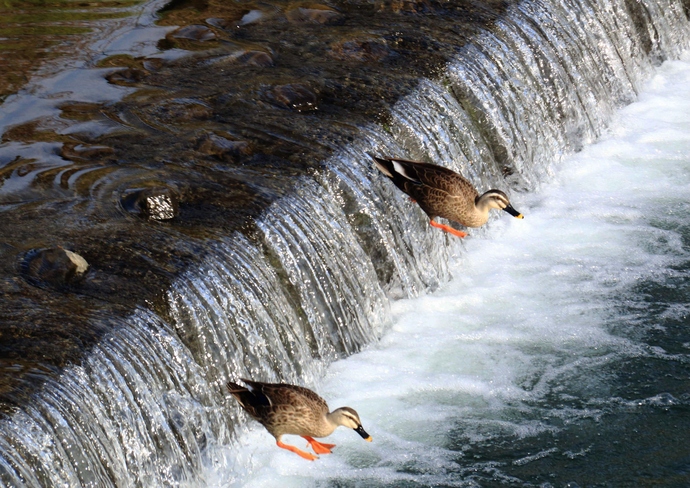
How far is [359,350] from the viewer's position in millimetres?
6934

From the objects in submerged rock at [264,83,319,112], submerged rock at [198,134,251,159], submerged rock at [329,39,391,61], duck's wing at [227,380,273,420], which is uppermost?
submerged rock at [329,39,391,61]

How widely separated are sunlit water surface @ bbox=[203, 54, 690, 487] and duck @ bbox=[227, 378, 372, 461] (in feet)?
1.43

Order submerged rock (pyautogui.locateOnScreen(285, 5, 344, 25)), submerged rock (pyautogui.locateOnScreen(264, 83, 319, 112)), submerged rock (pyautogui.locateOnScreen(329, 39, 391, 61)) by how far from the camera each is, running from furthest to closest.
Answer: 1. submerged rock (pyautogui.locateOnScreen(285, 5, 344, 25))
2. submerged rock (pyautogui.locateOnScreen(329, 39, 391, 61))
3. submerged rock (pyautogui.locateOnScreen(264, 83, 319, 112))

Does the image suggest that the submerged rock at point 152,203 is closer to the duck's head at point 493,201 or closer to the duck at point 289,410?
the duck at point 289,410

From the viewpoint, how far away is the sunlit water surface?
5828 mm

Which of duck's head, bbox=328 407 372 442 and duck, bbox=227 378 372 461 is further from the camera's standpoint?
duck's head, bbox=328 407 372 442

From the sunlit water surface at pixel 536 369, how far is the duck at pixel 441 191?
84 centimetres

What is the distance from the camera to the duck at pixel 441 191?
6.69 metres

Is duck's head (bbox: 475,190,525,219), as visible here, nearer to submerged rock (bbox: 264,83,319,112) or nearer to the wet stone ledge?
the wet stone ledge

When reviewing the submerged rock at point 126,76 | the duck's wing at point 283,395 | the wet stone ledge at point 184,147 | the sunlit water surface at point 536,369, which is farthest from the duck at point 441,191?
the submerged rock at point 126,76

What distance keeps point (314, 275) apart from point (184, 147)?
4.73 ft

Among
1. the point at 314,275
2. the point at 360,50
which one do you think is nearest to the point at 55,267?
the point at 314,275

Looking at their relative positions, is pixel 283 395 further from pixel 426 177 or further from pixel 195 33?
pixel 195 33

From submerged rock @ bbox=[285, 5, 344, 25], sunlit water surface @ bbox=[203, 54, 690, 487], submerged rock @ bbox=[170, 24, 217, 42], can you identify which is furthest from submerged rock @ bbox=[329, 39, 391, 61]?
sunlit water surface @ bbox=[203, 54, 690, 487]
